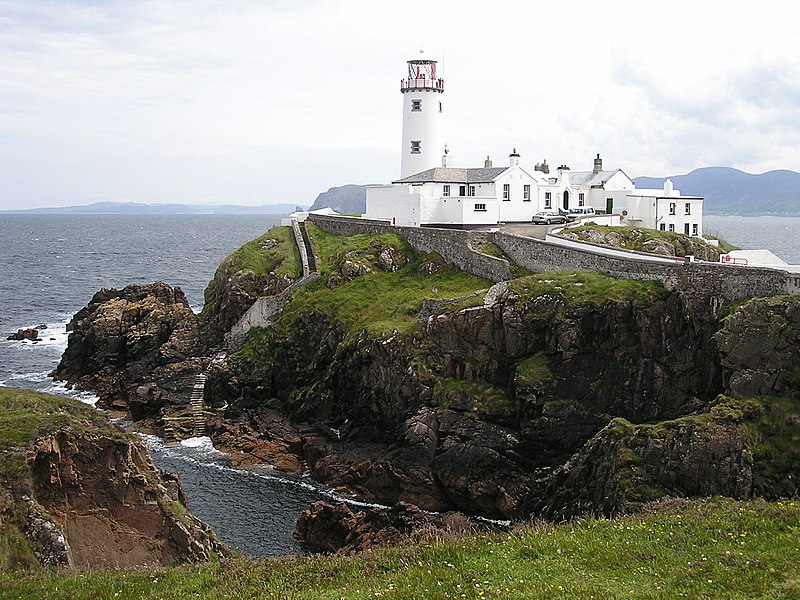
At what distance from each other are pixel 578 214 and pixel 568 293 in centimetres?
2601

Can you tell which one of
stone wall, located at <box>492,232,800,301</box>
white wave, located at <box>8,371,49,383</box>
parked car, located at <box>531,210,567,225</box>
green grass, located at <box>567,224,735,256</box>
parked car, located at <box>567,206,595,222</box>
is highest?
parked car, located at <box>567,206,595,222</box>

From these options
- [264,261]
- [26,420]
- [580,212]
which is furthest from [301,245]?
[26,420]

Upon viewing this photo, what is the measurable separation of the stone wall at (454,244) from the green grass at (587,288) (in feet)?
20.1

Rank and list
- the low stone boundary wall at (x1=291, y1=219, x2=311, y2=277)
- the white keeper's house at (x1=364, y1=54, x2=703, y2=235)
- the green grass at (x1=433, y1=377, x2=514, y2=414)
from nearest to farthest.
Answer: the green grass at (x1=433, y1=377, x2=514, y2=414)
the low stone boundary wall at (x1=291, y1=219, x2=311, y2=277)
the white keeper's house at (x1=364, y1=54, x2=703, y2=235)

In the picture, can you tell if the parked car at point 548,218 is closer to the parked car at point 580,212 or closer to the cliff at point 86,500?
the parked car at point 580,212

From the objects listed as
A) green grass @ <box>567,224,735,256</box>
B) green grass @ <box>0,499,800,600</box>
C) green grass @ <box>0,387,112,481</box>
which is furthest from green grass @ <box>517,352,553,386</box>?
green grass @ <box>0,499,800,600</box>

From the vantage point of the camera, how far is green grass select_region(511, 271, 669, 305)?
41188 millimetres

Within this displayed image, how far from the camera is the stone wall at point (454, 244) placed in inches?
2053

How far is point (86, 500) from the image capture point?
24750 millimetres

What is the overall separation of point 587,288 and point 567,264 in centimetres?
493

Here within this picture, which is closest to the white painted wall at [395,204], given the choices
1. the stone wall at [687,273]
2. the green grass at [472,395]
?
the stone wall at [687,273]

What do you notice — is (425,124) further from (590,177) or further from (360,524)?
(360,524)

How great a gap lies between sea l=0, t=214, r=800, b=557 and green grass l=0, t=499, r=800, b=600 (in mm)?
14837

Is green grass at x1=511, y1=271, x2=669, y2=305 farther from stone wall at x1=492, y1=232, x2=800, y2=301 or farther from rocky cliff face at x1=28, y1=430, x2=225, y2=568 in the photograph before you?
rocky cliff face at x1=28, y1=430, x2=225, y2=568
